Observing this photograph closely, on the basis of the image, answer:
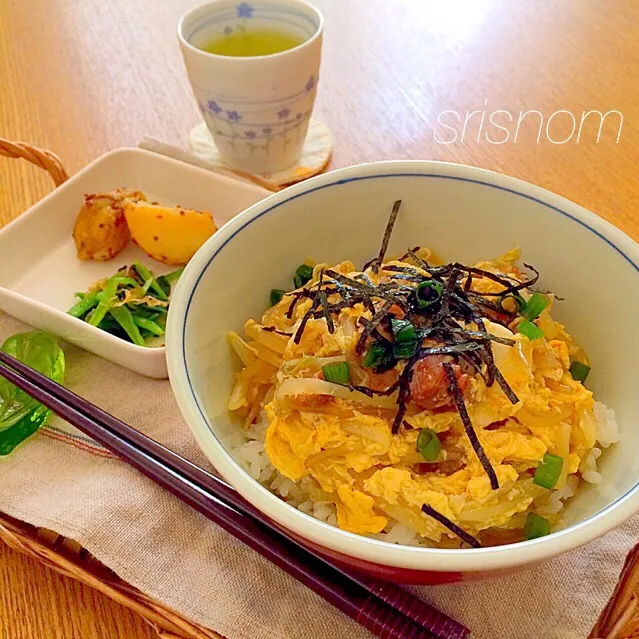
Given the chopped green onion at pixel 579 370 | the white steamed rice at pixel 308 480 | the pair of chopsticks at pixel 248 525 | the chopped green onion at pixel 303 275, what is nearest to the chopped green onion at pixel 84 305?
the pair of chopsticks at pixel 248 525

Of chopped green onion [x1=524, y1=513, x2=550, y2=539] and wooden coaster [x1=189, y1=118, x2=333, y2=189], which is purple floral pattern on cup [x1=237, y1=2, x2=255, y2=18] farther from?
chopped green onion [x1=524, y1=513, x2=550, y2=539]

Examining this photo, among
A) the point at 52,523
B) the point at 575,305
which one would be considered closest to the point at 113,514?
the point at 52,523

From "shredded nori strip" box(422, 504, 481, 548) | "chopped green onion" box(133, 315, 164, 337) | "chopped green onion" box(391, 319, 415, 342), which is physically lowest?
"chopped green onion" box(133, 315, 164, 337)

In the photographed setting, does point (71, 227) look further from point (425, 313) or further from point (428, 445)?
point (428, 445)

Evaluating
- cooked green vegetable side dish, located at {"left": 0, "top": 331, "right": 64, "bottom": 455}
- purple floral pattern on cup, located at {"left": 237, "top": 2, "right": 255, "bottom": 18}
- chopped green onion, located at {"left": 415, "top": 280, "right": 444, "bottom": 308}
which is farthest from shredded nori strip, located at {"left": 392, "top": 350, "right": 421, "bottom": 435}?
purple floral pattern on cup, located at {"left": 237, "top": 2, "right": 255, "bottom": 18}

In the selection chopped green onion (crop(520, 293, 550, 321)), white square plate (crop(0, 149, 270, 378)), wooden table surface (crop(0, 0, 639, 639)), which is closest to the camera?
chopped green onion (crop(520, 293, 550, 321))

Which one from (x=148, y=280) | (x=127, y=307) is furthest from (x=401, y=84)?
(x=127, y=307)

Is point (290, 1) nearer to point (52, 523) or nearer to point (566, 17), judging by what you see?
point (566, 17)
